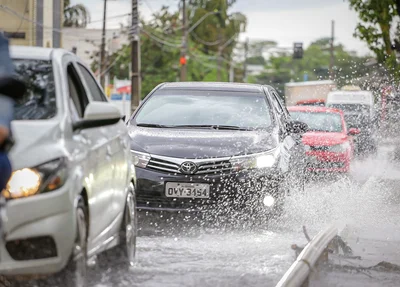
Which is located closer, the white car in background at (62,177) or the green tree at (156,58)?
the white car in background at (62,177)

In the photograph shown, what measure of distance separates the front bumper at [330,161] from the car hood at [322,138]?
0.20 m

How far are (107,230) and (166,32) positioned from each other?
77.6 metres

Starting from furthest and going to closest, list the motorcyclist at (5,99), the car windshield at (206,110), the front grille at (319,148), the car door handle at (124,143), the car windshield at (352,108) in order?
the car windshield at (352,108), the front grille at (319,148), the car windshield at (206,110), the car door handle at (124,143), the motorcyclist at (5,99)

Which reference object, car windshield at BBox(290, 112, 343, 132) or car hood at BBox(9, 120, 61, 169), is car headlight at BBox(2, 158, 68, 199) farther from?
car windshield at BBox(290, 112, 343, 132)

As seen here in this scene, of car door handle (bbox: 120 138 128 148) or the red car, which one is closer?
car door handle (bbox: 120 138 128 148)

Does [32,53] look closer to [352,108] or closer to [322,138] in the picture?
[322,138]

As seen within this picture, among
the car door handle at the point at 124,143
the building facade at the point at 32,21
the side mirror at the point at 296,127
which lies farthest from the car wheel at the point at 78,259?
the building facade at the point at 32,21

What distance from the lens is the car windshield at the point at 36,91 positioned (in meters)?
6.24

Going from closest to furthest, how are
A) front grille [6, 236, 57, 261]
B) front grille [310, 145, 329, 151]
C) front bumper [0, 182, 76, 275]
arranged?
1. front bumper [0, 182, 76, 275]
2. front grille [6, 236, 57, 261]
3. front grille [310, 145, 329, 151]

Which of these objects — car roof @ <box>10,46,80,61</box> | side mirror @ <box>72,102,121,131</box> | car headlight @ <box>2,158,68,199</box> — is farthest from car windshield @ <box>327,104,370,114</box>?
car headlight @ <box>2,158,68,199</box>

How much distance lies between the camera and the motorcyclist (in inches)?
168

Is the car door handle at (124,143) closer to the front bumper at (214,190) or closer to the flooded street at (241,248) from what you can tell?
the flooded street at (241,248)

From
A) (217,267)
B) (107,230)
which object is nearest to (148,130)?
(217,267)

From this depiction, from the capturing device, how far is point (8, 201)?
5.36 metres
